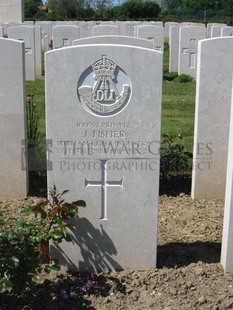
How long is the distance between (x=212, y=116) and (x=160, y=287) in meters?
2.09

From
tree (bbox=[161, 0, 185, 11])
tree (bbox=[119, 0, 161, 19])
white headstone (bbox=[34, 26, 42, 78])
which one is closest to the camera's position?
white headstone (bbox=[34, 26, 42, 78])

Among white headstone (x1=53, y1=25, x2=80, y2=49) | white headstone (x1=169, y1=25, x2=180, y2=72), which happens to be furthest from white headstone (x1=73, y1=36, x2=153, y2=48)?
white headstone (x1=53, y1=25, x2=80, y2=49)

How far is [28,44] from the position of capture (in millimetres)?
13141

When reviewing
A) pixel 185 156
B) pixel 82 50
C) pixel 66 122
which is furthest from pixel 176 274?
pixel 185 156

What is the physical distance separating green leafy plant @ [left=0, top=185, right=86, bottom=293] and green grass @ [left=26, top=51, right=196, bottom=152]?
3.54 meters

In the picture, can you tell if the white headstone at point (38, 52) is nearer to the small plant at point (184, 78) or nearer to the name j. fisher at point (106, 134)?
the small plant at point (184, 78)

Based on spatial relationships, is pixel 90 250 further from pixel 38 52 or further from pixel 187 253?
pixel 38 52

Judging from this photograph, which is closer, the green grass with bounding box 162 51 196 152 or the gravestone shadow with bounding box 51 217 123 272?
the gravestone shadow with bounding box 51 217 123 272

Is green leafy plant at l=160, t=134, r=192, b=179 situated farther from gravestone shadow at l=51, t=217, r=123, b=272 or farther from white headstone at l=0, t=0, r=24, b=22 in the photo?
white headstone at l=0, t=0, r=24, b=22

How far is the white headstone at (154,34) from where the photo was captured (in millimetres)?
14195

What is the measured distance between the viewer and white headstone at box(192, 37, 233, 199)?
4.86 meters

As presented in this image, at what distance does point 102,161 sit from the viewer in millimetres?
3502

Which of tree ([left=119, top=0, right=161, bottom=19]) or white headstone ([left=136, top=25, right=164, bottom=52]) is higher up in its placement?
tree ([left=119, top=0, right=161, bottom=19])

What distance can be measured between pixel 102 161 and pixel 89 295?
2.85 ft
